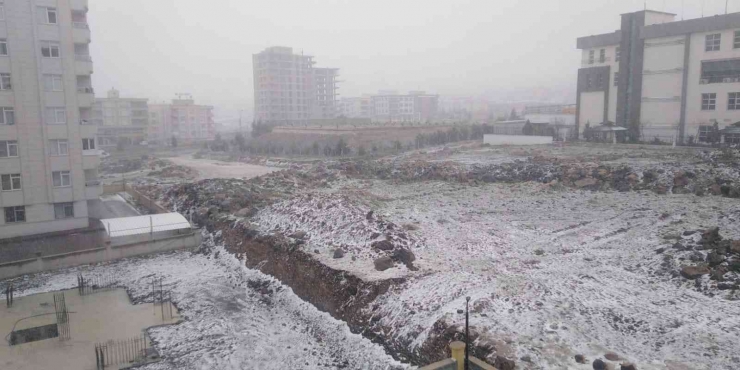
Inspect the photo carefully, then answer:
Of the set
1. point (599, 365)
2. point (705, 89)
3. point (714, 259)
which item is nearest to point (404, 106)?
point (705, 89)

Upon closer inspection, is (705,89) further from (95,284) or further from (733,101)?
(95,284)

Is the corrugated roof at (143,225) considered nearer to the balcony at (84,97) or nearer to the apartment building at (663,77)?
the balcony at (84,97)

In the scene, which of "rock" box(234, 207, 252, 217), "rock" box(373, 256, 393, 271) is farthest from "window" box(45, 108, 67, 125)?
"rock" box(373, 256, 393, 271)

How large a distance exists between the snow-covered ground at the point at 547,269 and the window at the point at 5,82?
10.8m

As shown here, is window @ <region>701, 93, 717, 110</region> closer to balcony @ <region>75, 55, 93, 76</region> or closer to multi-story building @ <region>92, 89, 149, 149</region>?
balcony @ <region>75, 55, 93, 76</region>

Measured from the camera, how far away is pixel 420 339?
11062 mm

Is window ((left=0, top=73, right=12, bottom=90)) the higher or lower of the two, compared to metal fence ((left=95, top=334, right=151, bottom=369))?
higher

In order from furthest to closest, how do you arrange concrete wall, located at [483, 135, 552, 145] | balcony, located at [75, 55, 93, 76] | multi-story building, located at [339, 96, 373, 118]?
multi-story building, located at [339, 96, 373, 118] → concrete wall, located at [483, 135, 552, 145] → balcony, located at [75, 55, 93, 76]

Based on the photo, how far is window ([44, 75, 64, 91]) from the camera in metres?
20.7

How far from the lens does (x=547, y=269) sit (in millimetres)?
13742

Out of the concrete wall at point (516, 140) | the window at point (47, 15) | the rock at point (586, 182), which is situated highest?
the window at point (47, 15)

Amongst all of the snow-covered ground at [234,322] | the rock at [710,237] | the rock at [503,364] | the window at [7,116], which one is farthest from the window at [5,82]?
the rock at [710,237]

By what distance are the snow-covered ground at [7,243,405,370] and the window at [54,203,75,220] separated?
512 cm

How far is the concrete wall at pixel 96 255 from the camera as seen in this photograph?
56.0 ft
